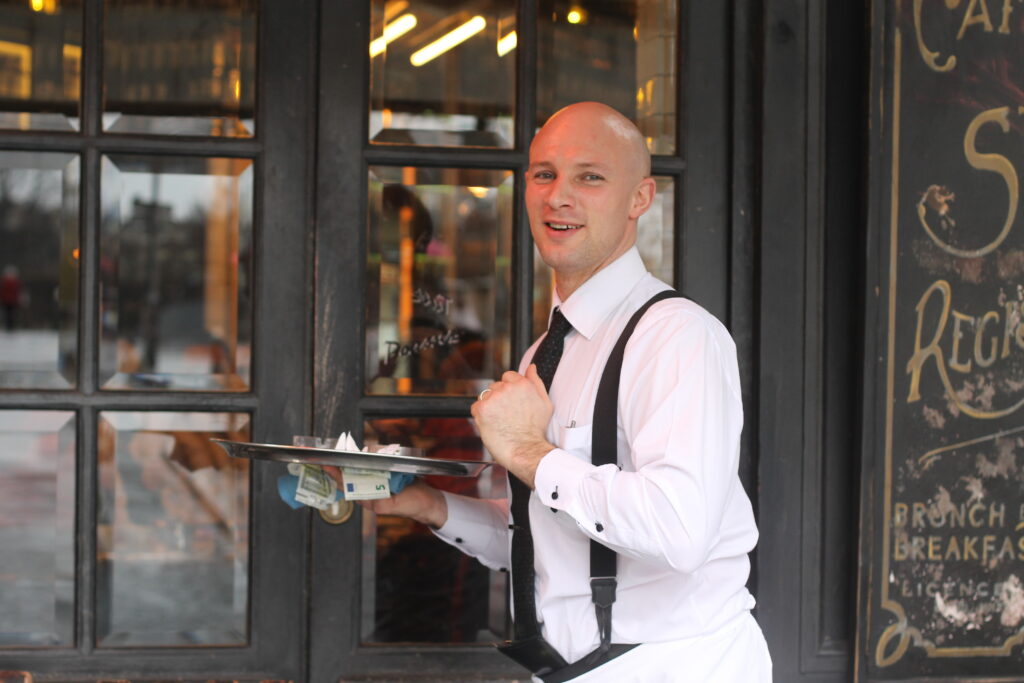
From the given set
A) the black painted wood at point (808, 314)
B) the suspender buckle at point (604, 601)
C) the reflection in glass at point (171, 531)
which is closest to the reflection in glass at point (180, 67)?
the reflection in glass at point (171, 531)

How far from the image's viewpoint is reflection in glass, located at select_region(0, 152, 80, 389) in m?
2.41

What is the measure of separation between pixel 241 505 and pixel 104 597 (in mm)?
363

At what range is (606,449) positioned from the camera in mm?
1638

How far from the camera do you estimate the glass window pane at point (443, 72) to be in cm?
248

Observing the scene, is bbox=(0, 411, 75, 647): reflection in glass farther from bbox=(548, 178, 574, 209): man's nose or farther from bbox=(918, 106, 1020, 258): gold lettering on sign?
bbox=(918, 106, 1020, 258): gold lettering on sign

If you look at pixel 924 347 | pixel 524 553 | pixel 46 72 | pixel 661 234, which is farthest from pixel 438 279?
pixel 924 347

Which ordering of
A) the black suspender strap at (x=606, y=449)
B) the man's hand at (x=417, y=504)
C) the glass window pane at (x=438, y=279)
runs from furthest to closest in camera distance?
the glass window pane at (x=438, y=279), the man's hand at (x=417, y=504), the black suspender strap at (x=606, y=449)

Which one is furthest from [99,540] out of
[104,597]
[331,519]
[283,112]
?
[283,112]

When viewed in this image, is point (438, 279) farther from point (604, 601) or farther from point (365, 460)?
point (604, 601)

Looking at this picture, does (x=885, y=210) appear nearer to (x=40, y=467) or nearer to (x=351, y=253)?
(x=351, y=253)

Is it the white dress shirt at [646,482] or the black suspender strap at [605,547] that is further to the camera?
the black suspender strap at [605,547]

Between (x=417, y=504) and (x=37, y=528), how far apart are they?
98 cm

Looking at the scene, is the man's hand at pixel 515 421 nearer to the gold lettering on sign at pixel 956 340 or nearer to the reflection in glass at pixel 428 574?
the reflection in glass at pixel 428 574

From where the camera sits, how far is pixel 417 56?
249cm
